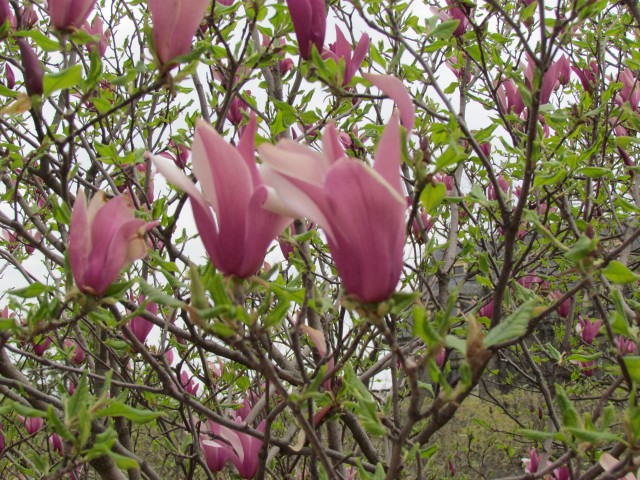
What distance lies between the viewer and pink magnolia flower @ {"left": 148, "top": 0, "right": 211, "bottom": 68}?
835 millimetres

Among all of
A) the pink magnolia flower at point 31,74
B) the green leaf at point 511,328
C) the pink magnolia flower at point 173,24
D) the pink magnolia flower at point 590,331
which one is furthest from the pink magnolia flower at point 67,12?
the pink magnolia flower at point 590,331

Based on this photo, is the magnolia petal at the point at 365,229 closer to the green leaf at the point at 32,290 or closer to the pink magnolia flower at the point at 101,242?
the pink magnolia flower at the point at 101,242

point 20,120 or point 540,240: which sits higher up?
point 20,120

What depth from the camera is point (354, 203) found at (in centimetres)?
54

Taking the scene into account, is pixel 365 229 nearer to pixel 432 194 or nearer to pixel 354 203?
pixel 354 203

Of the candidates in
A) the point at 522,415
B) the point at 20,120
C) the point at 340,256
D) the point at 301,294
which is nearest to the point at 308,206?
the point at 340,256

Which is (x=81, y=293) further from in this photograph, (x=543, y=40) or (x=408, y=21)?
(x=408, y=21)

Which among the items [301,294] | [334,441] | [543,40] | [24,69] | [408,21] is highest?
[408,21]

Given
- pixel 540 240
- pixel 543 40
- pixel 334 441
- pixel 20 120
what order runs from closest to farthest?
1. pixel 543 40
2. pixel 334 441
3. pixel 20 120
4. pixel 540 240

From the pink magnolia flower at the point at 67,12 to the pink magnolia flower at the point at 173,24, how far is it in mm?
239

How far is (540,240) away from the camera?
2438 millimetres

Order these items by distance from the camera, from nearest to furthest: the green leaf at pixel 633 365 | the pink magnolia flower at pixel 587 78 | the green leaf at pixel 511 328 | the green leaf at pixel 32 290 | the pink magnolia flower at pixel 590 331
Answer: the green leaf at pixel 511 328 < the green leaf at pixel 633 365 < the green leaf at pixel 32 290 < the pink magnolia flower at pixel 587 78 < the pink magnolia flower at pixel 590 331

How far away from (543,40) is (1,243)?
2.62m

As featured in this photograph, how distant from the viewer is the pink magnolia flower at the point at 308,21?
103 cm
